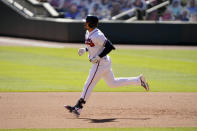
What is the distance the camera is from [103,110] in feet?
36.5

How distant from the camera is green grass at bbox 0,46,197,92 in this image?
14.7 meters

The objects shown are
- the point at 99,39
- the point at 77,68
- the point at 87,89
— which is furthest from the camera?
the point at 77,68

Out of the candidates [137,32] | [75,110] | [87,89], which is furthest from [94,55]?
[137,32]

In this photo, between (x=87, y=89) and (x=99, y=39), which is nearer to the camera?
(x=99, y=39)

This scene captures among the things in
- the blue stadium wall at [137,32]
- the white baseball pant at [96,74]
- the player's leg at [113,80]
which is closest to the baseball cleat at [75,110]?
the white baseball pant at [96,74]

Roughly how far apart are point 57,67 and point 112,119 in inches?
346

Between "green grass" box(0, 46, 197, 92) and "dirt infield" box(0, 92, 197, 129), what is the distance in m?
1.16

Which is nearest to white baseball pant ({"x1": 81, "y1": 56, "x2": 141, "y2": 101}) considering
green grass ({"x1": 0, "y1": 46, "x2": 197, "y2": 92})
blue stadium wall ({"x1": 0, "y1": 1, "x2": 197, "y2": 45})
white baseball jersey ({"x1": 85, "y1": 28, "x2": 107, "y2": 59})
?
white baseball jersey ({"x1": 85, "y1": 28, "x2": 107, "y2": 59})

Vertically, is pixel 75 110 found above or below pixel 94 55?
below

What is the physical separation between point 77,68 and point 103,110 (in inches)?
295

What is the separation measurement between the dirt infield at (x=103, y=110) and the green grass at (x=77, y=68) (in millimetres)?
1160

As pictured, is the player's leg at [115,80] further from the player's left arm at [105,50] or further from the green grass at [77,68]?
the green grass at [77,68]

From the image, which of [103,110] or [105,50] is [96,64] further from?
[103,110]

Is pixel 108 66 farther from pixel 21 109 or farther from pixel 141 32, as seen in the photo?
pixel 141 32
